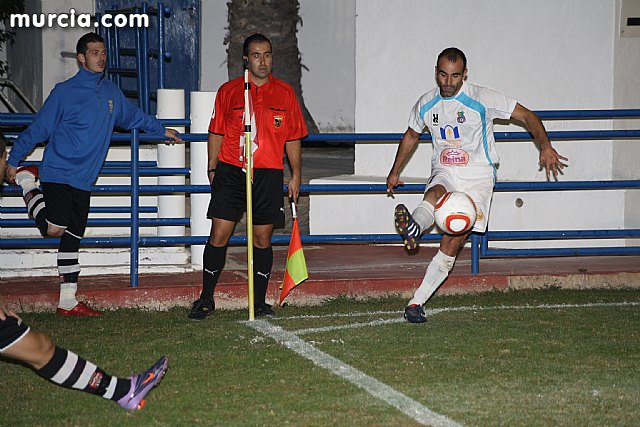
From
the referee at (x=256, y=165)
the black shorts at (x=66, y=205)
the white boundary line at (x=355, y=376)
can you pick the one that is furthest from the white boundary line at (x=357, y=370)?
the black shorts at (x=66, y=205)

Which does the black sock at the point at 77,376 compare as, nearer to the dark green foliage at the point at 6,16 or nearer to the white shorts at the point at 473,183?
the white shorts at the point at 473,183

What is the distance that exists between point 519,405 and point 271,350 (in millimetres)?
1847

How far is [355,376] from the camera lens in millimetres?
5672

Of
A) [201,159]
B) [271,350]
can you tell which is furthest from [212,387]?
[201,159]

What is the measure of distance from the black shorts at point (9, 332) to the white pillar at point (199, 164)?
4.20 meters

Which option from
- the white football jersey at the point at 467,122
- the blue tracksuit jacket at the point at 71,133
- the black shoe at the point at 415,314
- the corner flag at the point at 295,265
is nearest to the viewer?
the black shoe at the point at 415,314

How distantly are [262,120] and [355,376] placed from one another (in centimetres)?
255

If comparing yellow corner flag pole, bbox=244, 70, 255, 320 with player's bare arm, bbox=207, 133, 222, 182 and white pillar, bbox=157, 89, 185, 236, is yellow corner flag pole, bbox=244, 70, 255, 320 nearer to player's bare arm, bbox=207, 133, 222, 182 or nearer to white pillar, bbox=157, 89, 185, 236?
player's bare arm, bbox=207, 133, 222, 182

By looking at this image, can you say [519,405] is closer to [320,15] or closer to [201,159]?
[201,159]

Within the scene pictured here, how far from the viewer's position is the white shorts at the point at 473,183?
7328mm

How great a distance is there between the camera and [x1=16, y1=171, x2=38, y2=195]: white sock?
7770mm

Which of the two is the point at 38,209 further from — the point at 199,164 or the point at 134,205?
the point at 199,164

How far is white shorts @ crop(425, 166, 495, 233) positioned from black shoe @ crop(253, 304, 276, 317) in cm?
155

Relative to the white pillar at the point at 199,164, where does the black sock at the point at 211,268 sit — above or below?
below
